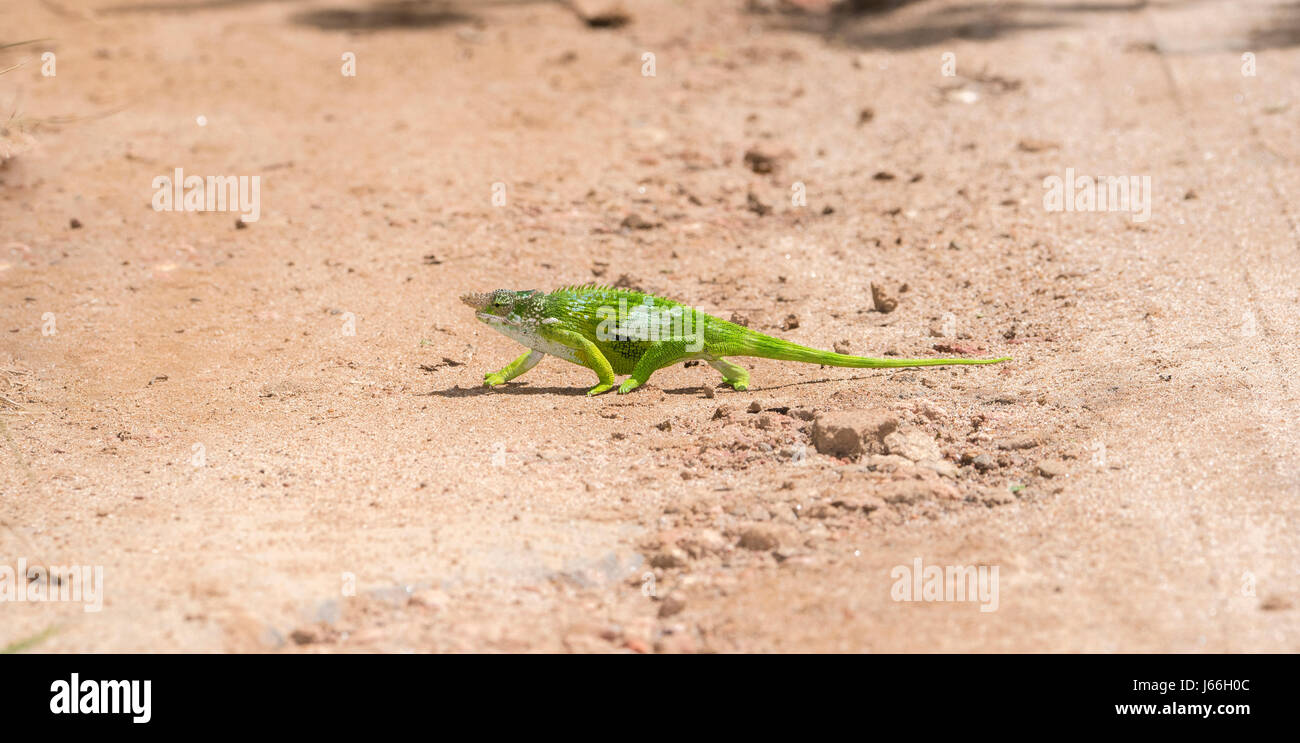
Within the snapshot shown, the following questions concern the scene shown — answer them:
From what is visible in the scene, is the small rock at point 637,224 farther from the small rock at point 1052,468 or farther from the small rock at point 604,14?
the small rock at point 604,14

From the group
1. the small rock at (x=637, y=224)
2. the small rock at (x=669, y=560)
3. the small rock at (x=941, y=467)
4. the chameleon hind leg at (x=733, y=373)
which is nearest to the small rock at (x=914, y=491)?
the small rock at (x=941, y=467)

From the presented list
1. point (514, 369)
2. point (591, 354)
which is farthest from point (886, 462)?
point (514, 369)

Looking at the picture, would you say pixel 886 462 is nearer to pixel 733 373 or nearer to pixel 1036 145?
pixel 733 373

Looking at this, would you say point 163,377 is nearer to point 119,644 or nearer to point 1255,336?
point 119,644

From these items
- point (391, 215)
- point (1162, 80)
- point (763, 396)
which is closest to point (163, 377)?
point (391, 215)

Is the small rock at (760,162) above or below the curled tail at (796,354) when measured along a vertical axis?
above

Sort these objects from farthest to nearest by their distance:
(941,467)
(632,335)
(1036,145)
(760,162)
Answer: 1. (760,162)
2. (1036,145)
3. (632,335)
4. (941,467)
